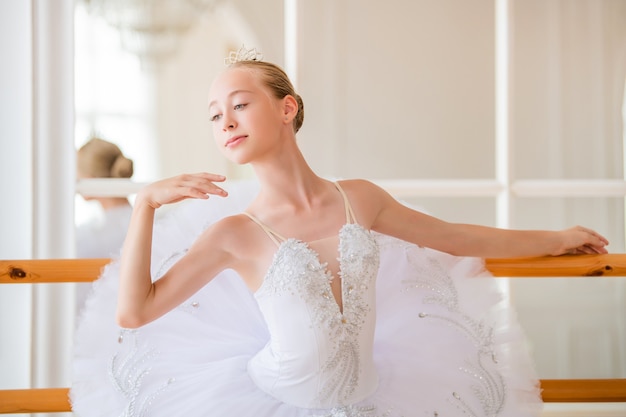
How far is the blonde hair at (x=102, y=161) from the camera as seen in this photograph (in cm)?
193

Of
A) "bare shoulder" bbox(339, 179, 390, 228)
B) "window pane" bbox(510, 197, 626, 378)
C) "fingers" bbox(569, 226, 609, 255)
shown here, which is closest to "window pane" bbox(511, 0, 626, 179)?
"window pane" bbox(510, 197, 626, 378)

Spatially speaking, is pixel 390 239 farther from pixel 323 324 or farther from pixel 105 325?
pixel 105 325

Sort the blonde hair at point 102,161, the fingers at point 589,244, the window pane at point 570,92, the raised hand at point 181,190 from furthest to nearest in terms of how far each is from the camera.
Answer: the window pane at point 570,92 → the blonde hair at point 102,161 → the fingers at point 589,244 → the raised hand at point 181,190

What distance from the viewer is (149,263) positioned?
123 centimetres

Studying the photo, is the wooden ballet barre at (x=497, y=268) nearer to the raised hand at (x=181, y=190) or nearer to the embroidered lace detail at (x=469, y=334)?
the embroidered lace detail at (x=469, y=334)

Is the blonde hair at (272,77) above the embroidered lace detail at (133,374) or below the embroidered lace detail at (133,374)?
above

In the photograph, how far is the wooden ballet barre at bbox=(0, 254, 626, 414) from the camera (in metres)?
1.52

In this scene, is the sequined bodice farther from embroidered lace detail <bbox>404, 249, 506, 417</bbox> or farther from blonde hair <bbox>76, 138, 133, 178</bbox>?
blonde hair <bbox>76, 138, 133, 178</bbox>

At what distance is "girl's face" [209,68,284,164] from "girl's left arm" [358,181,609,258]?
0.26 m

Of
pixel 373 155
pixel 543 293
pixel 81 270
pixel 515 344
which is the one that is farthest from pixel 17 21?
pixel 543 293

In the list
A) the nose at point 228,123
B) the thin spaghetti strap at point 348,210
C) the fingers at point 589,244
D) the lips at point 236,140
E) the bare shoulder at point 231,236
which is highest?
the nose at point 228,123

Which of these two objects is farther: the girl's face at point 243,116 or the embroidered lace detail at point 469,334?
the embroidered lace detail at point 469,334

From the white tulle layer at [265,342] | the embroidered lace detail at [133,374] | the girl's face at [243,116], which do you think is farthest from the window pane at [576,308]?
the embroidered lace detail at [133,374]

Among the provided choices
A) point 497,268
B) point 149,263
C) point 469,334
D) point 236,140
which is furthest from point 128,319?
point 497,268
